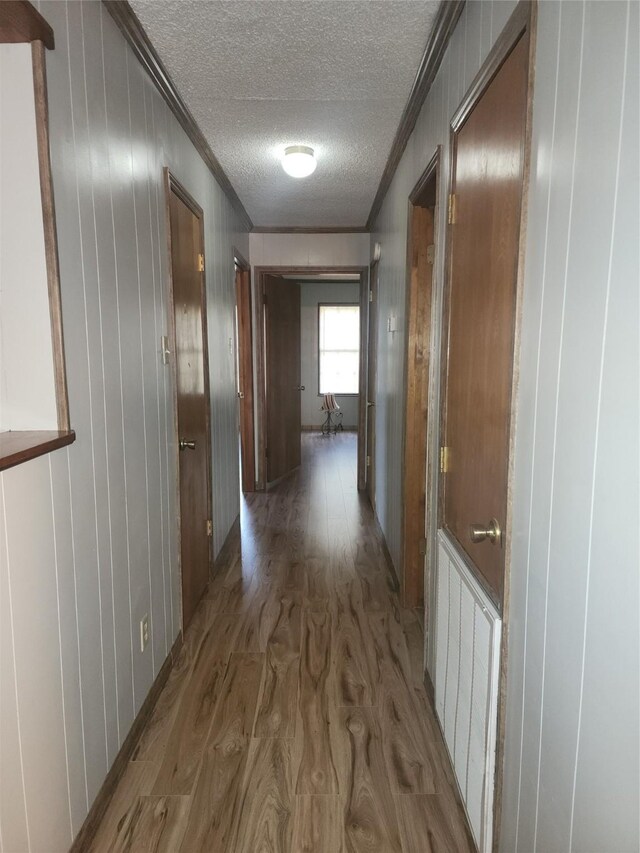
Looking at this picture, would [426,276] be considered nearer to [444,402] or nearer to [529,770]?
[444,402]

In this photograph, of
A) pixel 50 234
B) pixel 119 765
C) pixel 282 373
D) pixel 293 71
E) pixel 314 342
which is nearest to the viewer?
pixel 50 234

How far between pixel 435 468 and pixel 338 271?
11.5 feet

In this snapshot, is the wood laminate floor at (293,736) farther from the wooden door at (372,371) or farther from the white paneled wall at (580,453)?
the wooden door at (372,371)

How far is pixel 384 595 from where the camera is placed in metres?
3.12

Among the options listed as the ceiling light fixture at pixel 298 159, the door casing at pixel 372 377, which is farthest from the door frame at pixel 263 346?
the ceiling light fixture at pixel 298 159

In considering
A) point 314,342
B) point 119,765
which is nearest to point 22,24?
point 119,765

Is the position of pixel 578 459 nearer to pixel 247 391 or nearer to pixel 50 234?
pixel 50 234

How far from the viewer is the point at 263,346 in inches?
209

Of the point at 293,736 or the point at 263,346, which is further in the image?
the point at 263,346

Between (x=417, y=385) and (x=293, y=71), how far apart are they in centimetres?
148

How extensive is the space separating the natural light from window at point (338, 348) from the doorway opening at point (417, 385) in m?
6.49

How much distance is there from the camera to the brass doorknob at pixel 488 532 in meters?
1.37

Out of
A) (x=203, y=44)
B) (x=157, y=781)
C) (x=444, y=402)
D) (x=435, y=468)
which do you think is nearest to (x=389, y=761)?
(x=157, y=781)

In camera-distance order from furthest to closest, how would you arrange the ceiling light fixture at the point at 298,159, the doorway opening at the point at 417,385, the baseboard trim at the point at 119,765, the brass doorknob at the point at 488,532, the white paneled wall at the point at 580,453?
the ceiling light fixture at the point at 298,159, the doorway opening at the point at 417,385, the baseboard trim at the point at 119,765, the brass doorknob at the point at 488,532, the white paneled wall at the point at 580,453
